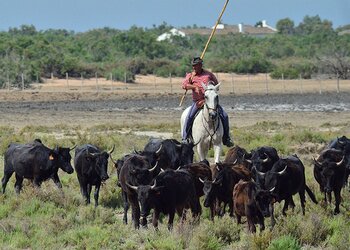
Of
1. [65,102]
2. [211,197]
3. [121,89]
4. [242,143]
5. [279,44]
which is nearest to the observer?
[211,197]

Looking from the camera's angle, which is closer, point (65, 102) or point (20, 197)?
point (20, 197)

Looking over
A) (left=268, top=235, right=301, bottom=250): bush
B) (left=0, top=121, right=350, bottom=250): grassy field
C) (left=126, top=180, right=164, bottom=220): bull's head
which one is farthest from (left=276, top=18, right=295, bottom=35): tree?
(left=268, top=235, right=301, bottom=250): bush

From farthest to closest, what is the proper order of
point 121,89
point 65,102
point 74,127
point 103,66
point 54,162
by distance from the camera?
point 103,66 < point 121,89 < point 65,102 < point 74,127 < point 54,162

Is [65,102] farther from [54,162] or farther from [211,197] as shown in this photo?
[211,197]

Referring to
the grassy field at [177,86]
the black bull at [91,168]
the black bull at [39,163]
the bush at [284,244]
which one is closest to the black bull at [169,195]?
the bush at [284,244]

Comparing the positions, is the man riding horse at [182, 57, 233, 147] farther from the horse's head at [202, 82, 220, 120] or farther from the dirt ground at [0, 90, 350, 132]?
the dirt ground at [0, 90, 350, 132]

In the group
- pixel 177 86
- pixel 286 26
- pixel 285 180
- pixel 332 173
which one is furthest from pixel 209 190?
pixel 286 26

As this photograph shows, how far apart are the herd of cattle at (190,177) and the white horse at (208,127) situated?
1.50ft

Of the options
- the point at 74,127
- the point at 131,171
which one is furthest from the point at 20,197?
the point at 74,127

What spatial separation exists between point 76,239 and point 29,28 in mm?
147172

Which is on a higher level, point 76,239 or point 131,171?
point 131,171

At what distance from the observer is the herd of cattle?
1323 cm

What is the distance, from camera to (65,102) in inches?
2094

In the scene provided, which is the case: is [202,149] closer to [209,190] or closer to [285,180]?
[285,180]
